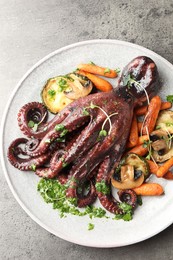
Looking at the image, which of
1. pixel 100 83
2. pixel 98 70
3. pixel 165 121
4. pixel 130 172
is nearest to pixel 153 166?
pixel 130 172

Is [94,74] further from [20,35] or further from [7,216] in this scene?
[7,216]

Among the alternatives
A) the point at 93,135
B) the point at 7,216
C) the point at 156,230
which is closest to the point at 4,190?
the point at 7,216

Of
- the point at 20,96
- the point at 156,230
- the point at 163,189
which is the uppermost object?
the point at 20,96

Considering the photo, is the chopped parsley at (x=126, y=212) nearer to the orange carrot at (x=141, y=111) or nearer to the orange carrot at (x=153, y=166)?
the orange carrot at (x=153, y=166)

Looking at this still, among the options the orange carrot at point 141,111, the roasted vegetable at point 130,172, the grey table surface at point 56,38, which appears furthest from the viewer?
the grey table surface at point 56,38

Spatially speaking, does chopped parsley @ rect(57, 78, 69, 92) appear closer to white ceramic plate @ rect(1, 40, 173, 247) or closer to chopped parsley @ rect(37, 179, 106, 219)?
white ceramic plate @ rect(1, 40, 173, 247)

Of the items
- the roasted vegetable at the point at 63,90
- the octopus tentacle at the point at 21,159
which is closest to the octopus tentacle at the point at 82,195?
the octopus tentacle at the point at 21,159

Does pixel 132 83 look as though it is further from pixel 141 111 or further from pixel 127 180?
pixel 127 180

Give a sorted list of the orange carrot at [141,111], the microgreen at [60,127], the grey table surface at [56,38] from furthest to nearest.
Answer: the grey table surface at [56,38] → the orange carrot at [141,111] → the microgreen at [60,127]
